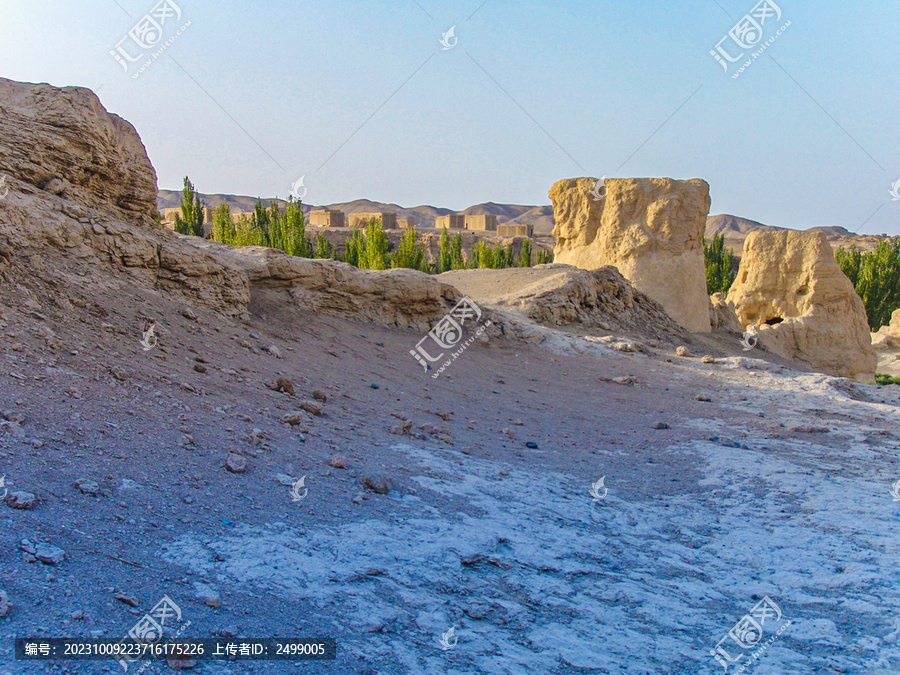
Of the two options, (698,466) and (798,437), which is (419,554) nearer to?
(698,466)

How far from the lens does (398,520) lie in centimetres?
341

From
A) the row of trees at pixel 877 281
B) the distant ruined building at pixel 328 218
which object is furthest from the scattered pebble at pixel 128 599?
the distant ruined building at pixel 328 218

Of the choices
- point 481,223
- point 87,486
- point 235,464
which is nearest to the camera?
point 87,486

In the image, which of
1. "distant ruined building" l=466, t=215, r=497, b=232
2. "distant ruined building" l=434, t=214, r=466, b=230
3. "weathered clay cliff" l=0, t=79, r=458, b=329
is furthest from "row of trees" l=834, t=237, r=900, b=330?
"weathered clay cliff" l=0, t=79, r=458, b=329

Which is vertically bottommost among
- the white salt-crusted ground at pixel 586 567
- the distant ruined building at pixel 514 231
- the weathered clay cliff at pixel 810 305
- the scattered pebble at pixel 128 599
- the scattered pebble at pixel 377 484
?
the white salt-crusted ground at pixel 586 567

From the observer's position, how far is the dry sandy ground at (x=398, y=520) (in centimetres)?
244

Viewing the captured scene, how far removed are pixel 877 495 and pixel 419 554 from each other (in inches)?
146

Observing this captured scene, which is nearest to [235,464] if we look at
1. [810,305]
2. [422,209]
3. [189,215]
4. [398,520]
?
[398,520]

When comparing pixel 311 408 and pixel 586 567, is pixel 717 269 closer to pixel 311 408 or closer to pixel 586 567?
pixel 311 408

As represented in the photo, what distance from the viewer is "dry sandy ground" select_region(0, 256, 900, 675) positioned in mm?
Result: 2443

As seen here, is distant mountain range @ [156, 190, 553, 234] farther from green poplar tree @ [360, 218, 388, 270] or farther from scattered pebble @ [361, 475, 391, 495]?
scattered pebble @ [361, 475, 391, 495]

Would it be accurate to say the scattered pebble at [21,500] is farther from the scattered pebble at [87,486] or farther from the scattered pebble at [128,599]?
the scattered pebble at [128,599]

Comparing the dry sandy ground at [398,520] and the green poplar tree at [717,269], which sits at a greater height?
the green poplar tree at [717,269]

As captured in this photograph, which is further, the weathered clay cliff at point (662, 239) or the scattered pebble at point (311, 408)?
the weathered clay cliff at point (662, 239)
